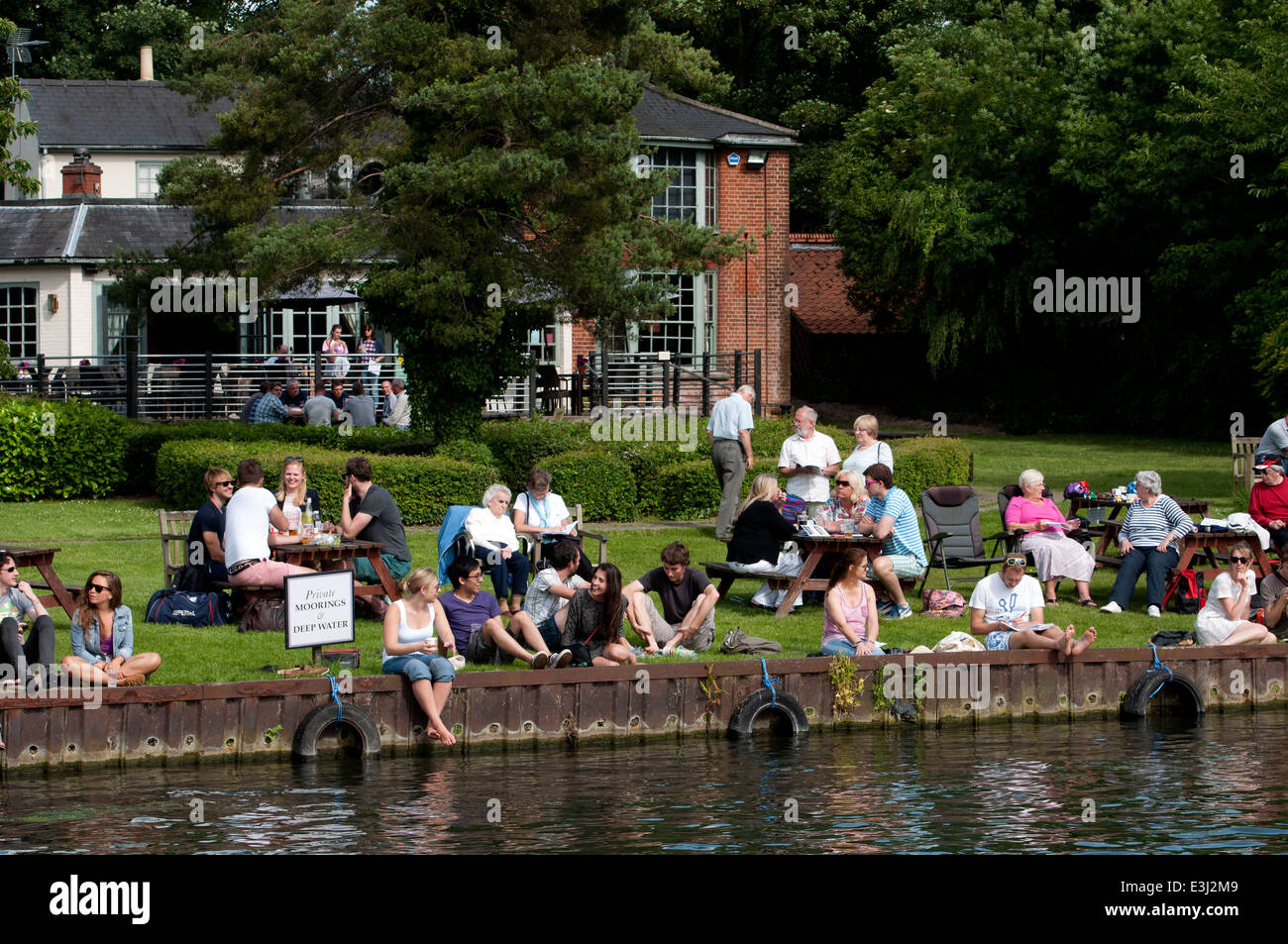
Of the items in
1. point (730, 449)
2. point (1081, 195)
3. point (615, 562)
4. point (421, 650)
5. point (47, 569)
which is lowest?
point (421, 650)

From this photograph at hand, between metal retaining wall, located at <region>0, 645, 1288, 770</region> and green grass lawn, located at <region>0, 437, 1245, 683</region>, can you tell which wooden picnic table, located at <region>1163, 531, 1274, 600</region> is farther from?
metal retaining wall, located at <region>0, 645, 1288, 770</region>

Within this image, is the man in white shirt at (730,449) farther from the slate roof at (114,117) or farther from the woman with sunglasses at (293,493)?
the slate roof at (114,117)

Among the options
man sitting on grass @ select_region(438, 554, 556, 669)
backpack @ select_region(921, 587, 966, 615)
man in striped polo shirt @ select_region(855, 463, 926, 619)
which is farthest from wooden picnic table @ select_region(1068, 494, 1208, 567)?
man sitting on grass @ select_region(438, 554, 556, 669)

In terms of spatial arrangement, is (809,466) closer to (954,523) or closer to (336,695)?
(954,523)

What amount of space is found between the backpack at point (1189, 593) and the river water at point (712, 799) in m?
3.11

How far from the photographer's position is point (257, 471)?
1464 cm

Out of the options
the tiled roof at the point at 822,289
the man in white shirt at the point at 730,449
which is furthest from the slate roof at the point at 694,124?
the man in white shirt at the point at 730,449

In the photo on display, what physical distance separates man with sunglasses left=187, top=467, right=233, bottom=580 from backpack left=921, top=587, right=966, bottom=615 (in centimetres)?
640

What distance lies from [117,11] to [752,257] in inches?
933

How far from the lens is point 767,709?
13.2 metres

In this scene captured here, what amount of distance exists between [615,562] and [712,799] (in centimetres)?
728

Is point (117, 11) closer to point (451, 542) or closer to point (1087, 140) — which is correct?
point (1087, 140)

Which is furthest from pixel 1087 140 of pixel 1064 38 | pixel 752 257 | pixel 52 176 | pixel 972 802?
pixel 972 802

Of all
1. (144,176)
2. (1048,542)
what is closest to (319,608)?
(1048,542)
